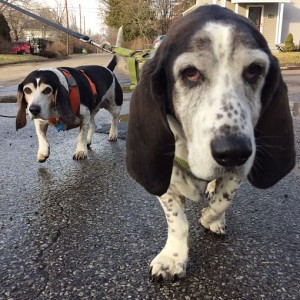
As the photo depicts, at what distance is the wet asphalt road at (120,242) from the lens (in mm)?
2361

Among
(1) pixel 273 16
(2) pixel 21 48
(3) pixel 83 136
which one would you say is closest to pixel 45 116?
(3) pixel 83 136

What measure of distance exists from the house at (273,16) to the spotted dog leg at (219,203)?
29.6 metres

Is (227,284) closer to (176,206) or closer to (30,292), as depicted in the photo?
(176,206)

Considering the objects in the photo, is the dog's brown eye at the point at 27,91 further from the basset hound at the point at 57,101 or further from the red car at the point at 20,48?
the red car at the point at 20,48

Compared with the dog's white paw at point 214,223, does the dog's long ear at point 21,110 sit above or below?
above

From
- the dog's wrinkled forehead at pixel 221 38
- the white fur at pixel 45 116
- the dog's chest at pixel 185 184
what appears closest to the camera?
the dog's wrinkled forehead at pixel 221 38

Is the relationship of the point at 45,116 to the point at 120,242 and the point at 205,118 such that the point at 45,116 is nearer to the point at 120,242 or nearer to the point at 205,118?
the point at 120,242

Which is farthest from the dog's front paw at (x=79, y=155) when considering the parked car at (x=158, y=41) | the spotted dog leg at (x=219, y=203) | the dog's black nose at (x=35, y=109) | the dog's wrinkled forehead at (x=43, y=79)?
the spotted dog leg at (x=219, y=203)

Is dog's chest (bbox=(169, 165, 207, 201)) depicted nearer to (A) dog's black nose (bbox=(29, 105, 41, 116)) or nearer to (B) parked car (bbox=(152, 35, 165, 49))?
(B) parked car (bbox=(152, 35, 165, 49))

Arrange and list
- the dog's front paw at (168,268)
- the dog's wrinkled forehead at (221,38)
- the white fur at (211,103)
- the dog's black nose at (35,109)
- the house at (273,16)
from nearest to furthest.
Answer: the white fur at (211,103) < the dog's wrinkled forehead at (221,38) < the dog's front paw at (168,268) < the dog's black nose at (35,109) < the house at (273,16)

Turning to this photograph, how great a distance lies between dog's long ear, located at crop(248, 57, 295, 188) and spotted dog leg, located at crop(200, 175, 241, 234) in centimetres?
15

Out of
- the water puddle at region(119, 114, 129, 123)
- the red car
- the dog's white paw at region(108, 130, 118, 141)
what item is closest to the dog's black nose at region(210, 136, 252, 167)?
the dog's white paw at region(108, 130, 118, 141)

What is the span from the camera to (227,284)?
2.38m

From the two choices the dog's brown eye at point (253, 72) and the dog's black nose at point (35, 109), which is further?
the dog's black nose at point (35, 109)
